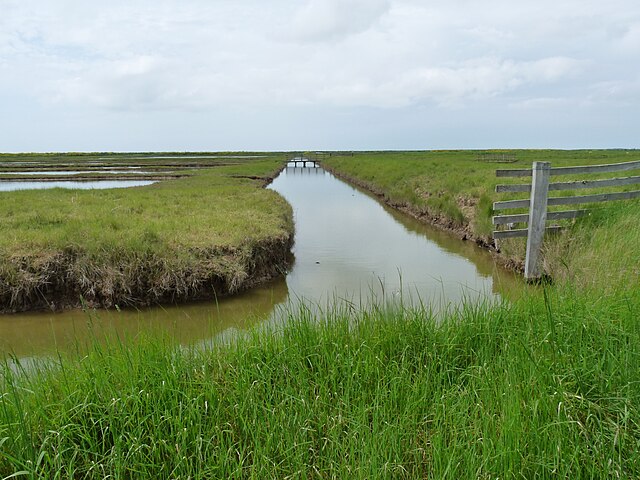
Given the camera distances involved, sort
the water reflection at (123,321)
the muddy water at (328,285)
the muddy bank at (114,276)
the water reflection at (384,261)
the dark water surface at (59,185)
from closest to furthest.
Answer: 1. the muddy water at (328,285)
2. the water reflection at (123,321)
3. the muddy bank at (114,276)
4. the water reflection at (384,261)
5. the dark water surface at (59,185)

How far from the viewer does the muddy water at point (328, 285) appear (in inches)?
239

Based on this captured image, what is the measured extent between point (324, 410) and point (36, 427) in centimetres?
187

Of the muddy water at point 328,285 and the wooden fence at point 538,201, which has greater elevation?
the wooden fence at point 538,201

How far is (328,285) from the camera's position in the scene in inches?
346

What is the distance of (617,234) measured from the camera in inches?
285

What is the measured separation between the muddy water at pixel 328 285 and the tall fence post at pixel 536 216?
0.53 m

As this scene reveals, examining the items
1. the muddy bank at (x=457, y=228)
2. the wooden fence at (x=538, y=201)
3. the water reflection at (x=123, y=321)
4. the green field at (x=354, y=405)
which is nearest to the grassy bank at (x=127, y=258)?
the water reflection at (x=123, y=321)

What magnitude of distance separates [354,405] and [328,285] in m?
5.81

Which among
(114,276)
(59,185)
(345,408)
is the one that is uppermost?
(59,185)

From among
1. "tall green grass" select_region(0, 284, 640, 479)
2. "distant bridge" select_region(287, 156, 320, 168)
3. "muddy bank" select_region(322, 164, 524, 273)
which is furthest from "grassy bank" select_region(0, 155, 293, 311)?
"distant bridge" select_region(287, 156, 320, 168)

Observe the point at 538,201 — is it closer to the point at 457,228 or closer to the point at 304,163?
the point at 457,228

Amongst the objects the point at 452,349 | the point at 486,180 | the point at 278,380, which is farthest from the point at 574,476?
the point at 486,180

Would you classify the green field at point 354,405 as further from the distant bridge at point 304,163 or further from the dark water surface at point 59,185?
the distant bridge at point 304,163

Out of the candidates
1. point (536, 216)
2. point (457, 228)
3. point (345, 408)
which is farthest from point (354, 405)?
point (457, 228)
